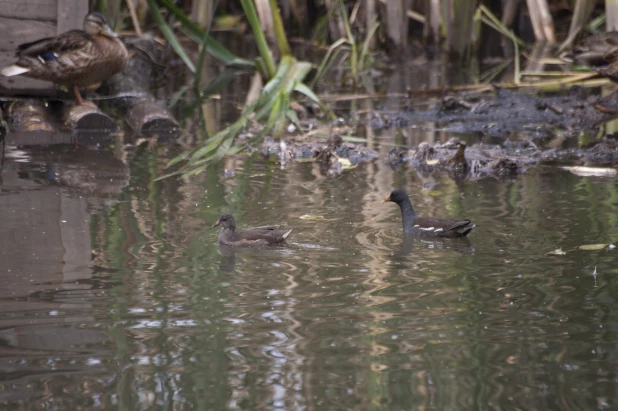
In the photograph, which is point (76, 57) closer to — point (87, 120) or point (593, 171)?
point (87, 120)

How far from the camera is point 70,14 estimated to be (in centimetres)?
1181

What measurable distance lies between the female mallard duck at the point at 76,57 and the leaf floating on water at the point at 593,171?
17.7 ft

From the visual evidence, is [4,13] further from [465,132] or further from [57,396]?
[57,396]

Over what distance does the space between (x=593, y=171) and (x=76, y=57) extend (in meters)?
5.72

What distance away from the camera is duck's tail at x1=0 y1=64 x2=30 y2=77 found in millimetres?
A: 10961

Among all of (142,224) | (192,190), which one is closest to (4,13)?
(192,190)

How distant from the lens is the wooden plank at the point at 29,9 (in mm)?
11320

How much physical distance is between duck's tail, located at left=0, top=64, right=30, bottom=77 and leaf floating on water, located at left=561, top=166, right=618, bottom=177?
5.92m

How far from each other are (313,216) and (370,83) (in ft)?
26.1

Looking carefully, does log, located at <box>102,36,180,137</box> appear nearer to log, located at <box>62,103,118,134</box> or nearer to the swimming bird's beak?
log, located at <box>62,103,118,134</box>

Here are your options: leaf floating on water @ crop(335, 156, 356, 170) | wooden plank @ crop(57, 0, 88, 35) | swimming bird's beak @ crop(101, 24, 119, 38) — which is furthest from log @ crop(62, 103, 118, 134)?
leaf floating on water @ crop(335, 156, 356, 170)

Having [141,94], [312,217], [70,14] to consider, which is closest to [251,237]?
[312,217]

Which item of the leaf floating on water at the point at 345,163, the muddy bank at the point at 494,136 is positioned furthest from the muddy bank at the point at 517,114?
the leaf floating on water at the point at 345,163

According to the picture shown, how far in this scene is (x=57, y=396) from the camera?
4.57 metres
